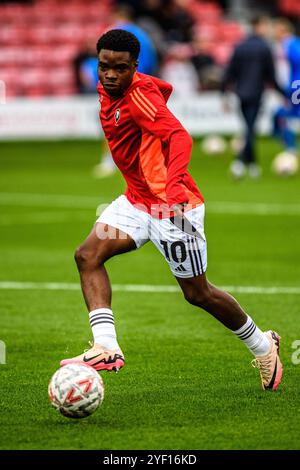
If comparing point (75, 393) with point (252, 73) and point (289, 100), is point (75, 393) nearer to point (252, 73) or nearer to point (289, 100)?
point (252, 73)

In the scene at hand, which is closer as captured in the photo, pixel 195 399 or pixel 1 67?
pixel 195 399

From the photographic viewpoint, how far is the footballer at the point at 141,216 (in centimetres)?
727

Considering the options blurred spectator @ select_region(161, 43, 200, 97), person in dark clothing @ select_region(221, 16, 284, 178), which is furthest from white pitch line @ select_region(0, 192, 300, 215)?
blurred spectator @ select_region(161, 43, 200, 97)

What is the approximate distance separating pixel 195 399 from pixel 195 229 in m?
1.08

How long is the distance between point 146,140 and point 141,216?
50 centimetres

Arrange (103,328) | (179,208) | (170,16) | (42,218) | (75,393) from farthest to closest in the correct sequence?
(170,16), (42,218), (103,328), (179,208), (75,393)

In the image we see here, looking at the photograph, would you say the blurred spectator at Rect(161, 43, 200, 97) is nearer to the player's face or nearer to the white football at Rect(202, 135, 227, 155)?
the white football at Rect(202, 135, 227, 155)

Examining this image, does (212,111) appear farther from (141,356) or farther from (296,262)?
(141,356)

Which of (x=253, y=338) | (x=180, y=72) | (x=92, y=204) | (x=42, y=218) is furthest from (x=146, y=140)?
(x=180, y=72)

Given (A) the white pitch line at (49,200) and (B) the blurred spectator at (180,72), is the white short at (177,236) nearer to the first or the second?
(A) the white pitch line at (49,200)

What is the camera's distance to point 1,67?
30.8 m

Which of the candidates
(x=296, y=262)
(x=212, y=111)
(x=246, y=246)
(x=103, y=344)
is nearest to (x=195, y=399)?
(x=103, y=344)

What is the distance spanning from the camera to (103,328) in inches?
288

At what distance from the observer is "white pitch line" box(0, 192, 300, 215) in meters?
17.6
